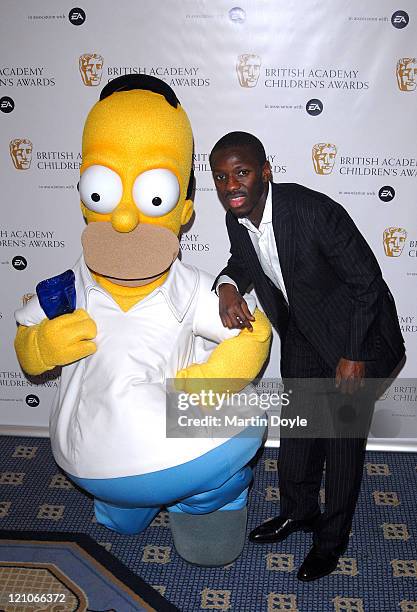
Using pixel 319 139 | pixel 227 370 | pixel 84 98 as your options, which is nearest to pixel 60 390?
pixel 227 370

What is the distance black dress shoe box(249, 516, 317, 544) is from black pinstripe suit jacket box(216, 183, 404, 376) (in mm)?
673

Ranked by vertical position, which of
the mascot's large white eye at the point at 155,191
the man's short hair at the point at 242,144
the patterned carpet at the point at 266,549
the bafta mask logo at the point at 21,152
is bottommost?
the patterned carpet at the point at 266,549

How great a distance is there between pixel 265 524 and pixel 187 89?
155 cm

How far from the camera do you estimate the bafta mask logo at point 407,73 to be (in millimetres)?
2371

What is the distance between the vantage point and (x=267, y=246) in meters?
2.00

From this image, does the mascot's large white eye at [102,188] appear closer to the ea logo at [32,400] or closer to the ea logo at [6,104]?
the ea logo at [6,104]

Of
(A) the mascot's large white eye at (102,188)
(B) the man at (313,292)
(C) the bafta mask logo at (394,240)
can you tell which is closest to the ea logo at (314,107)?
(C) the bafta mask logo at (394,240)

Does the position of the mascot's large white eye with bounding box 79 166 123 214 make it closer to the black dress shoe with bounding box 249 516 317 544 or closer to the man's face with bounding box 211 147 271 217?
the man's face with bounding box 211 147 271 217

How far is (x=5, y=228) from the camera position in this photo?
8.98ft

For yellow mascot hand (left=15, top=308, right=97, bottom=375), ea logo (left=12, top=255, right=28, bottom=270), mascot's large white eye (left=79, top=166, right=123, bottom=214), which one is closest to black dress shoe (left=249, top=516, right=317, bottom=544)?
yellow mascot hand (left=15, top=308, right=97, bottom=375)

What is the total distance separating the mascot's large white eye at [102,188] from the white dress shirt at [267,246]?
1.22 feet

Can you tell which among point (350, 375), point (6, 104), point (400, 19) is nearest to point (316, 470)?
point (350, 375)

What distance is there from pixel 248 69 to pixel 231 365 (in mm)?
1114

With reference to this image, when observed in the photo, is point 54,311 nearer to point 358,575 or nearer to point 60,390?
point 60,390
